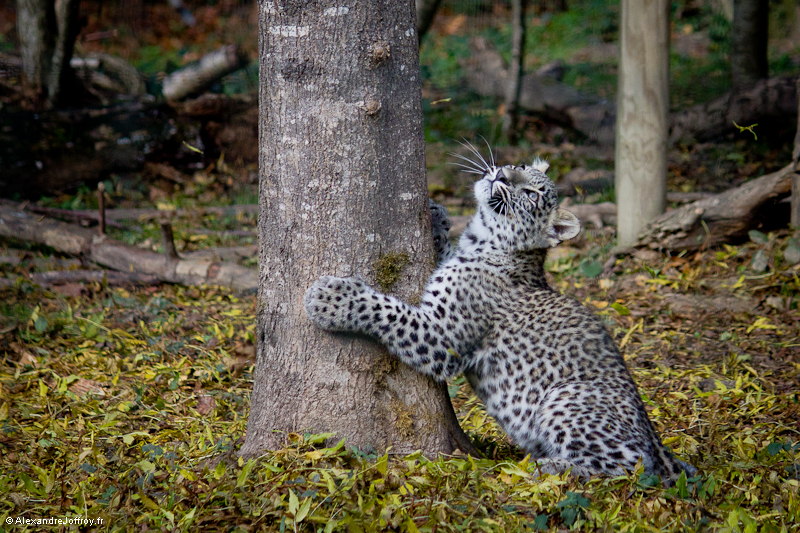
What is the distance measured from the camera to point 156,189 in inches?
405

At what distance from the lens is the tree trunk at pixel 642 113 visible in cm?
731

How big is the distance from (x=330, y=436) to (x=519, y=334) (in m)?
1.26

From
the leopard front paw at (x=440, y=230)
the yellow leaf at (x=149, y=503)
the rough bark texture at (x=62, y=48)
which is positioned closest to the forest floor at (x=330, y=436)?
the yellow leaf at (x=149, y=503)

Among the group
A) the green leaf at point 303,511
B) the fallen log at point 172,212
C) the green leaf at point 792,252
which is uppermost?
the fallen log at point 172,212

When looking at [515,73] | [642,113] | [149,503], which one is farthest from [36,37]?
[149,503]

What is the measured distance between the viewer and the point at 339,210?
3562 mm

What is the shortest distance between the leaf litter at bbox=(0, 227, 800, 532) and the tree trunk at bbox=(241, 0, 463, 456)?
0.72 ft

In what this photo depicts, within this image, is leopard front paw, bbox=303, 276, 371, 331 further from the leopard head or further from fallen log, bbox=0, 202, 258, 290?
fallen log, bbox=0, 202, 258, 290

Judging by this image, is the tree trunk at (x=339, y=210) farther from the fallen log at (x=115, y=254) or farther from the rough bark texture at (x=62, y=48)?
the rough bark texture at (x=62, y=48)

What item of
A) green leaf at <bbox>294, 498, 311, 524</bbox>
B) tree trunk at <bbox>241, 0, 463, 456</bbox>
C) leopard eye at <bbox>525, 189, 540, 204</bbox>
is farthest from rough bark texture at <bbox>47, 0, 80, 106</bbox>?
green leaf at <bbox>294, 498, 311, 524</bbox>

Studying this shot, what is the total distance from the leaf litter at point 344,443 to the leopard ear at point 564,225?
1330 mm

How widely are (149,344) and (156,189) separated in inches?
199

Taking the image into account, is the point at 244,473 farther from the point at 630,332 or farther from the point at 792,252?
the point at 792,252

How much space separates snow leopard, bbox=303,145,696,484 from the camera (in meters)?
3.69
